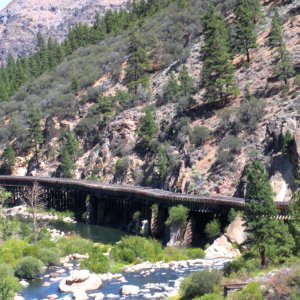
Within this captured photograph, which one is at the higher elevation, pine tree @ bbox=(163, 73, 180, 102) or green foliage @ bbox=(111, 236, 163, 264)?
pine tree @ bbox=(163, 73, 180, 102)

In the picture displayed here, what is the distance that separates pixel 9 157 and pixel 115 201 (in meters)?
35.3

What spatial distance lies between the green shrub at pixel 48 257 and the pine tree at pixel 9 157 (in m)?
55.5

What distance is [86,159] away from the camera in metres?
91.2

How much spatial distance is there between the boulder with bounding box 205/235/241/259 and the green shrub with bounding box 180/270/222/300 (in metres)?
12.8

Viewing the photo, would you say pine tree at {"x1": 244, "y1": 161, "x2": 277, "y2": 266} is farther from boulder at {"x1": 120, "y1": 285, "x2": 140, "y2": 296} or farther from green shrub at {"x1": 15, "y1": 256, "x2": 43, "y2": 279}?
green shrub at {"x1": 15, "y1": 256, "x2": 43, "y2": 279}

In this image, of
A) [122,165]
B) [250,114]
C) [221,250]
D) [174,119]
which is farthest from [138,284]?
[174,119]

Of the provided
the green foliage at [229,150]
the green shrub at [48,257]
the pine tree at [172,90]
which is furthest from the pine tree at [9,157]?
the green shrub at [48,257]

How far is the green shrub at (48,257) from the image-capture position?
4441 cm

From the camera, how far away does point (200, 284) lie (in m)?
30.9

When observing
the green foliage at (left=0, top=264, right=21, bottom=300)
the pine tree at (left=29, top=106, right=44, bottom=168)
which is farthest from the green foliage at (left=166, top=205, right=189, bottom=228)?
the pine tree at (left=29, top=106, right=44, bottom=168)

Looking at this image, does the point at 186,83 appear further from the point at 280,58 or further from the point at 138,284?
the point at 138,284

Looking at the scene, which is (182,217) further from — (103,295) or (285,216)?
(103,295)

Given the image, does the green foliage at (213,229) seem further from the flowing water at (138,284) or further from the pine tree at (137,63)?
the pine tree at (137,63)

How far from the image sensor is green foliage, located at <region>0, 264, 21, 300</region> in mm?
32969
